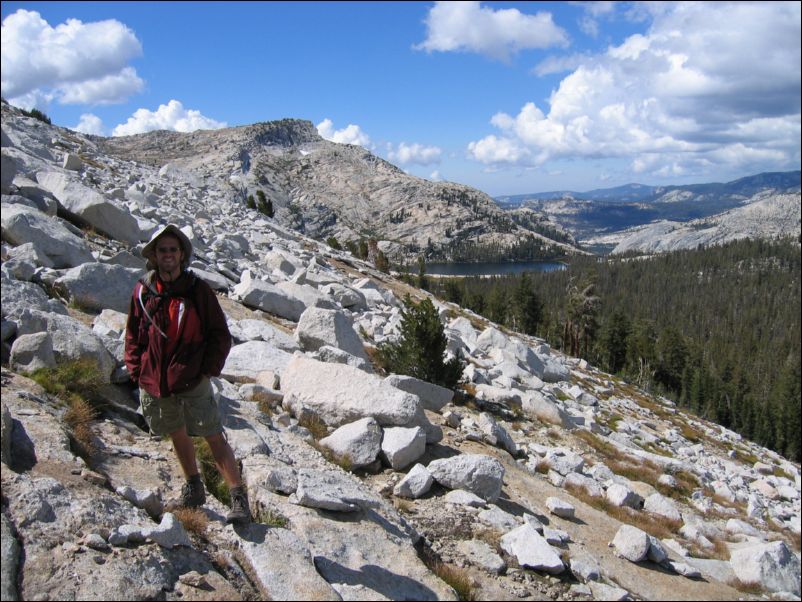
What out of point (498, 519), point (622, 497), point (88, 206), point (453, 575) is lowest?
point (622, 497)

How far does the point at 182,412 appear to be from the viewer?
530cm

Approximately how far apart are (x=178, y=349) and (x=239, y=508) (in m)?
1.82

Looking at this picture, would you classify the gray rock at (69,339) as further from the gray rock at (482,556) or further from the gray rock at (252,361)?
the gray rock at (482,556)

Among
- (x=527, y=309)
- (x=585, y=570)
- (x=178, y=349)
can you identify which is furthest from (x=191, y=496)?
(x=527, y=309)

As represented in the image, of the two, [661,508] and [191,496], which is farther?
[661,508]

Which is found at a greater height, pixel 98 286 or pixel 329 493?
pixel 98 286

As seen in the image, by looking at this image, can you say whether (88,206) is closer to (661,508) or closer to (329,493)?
(329,493)

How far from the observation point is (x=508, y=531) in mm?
6992

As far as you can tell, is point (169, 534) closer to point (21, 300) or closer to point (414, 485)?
point (414, 485)

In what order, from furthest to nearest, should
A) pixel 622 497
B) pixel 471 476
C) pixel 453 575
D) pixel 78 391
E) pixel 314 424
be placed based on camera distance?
pixel 622 497
pixel 314 424
pixel 471 476
pixel 78 391
pixel 453 575

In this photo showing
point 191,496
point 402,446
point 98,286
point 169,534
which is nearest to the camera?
point 169,534

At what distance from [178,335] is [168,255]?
828 mm

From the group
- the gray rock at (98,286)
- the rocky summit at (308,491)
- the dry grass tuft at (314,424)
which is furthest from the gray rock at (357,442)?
the gray rock at (98,286)

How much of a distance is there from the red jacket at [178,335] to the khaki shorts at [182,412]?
0.49 ft
